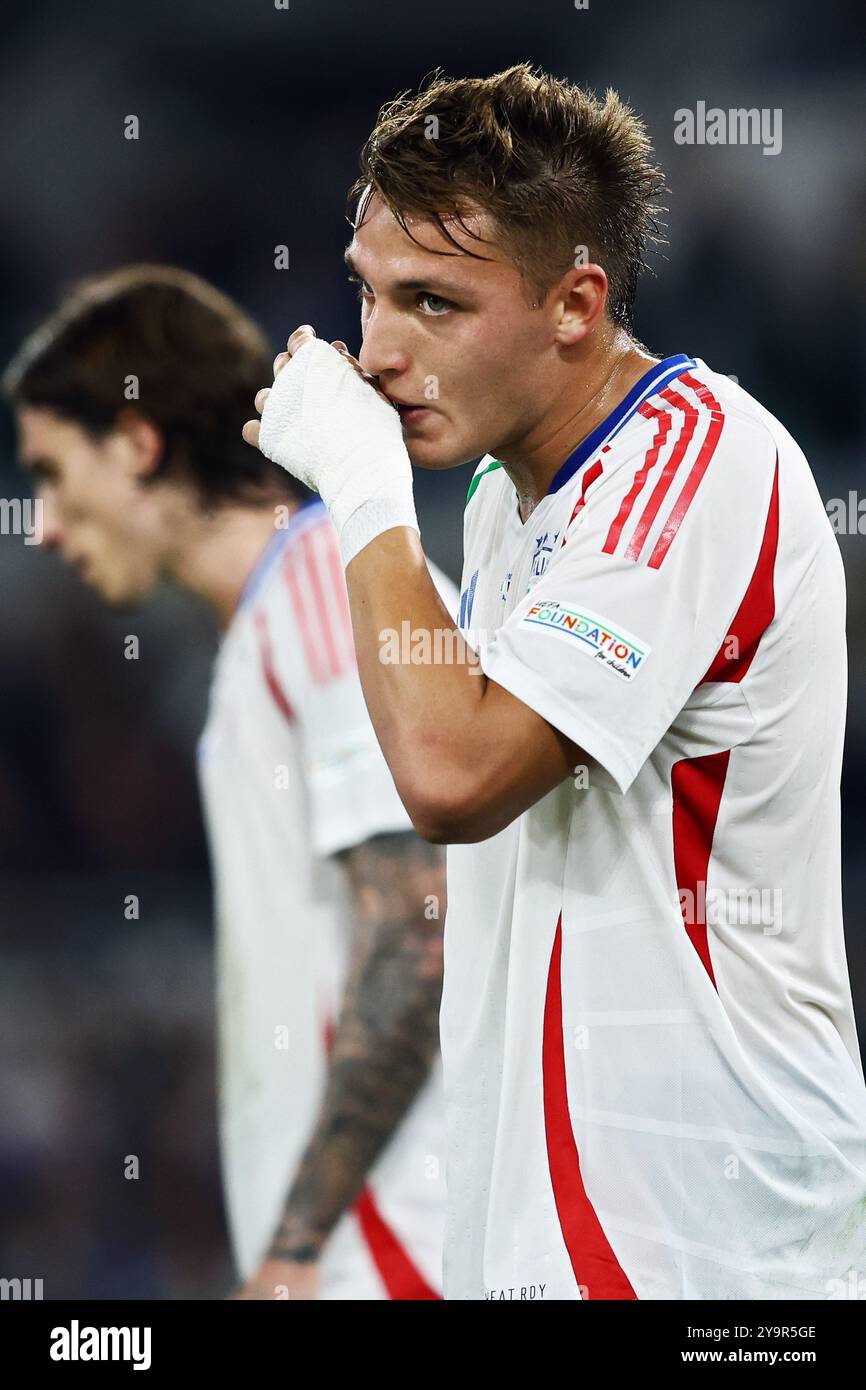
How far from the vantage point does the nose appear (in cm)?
133

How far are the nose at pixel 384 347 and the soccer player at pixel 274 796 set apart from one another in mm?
860

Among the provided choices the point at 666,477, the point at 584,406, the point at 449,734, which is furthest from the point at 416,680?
the point at 584,406

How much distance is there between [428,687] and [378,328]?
0.38 m

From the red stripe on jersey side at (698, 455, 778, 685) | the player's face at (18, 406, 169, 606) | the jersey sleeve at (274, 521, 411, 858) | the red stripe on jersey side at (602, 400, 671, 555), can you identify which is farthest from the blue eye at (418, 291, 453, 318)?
the player's face at (18, 406, 169, 606)

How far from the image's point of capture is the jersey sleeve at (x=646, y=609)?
116cm

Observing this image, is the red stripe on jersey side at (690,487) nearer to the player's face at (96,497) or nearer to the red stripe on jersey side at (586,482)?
the red stripe on jersey side at (586,482)

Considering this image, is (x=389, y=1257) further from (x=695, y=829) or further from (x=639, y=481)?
(x=639, y=481)

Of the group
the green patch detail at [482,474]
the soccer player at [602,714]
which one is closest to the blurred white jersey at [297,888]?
the green patch detail at [482,474]

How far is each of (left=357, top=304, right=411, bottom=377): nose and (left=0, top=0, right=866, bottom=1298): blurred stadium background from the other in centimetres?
204

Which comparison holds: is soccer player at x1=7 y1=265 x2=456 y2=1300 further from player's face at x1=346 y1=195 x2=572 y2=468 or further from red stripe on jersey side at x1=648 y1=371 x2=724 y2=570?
red stripe on jersey side at x1=648 y1=371 x2=724 y2=570

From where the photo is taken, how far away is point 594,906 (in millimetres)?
1252

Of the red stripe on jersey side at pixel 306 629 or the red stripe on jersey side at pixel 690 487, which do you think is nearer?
the red stripe on jersey side at pixel 690 487

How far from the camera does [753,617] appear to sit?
1.19 m

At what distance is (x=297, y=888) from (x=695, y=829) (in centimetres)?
125
